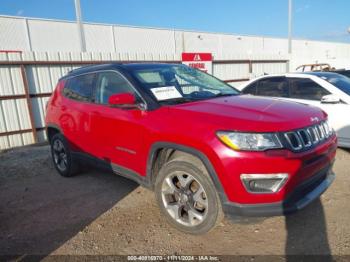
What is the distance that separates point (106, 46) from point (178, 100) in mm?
25071

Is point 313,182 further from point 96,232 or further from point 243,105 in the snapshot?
point 96,232

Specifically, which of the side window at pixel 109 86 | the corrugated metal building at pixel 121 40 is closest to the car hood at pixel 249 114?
the side window at pixel 109 86

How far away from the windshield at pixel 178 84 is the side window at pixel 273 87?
2172mm

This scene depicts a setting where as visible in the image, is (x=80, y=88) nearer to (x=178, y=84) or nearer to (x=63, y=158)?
(x=63, y=158)

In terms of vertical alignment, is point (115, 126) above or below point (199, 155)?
above

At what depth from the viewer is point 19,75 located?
7703mm

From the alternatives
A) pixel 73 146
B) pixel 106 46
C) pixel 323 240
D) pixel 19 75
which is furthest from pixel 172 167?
pixel 106 46

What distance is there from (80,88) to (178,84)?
1.61 meters

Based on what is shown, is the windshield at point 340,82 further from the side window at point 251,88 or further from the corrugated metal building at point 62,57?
the corrugated metal building at point 62,57

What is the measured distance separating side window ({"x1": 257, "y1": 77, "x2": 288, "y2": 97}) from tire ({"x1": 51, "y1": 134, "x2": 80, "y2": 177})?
13.0 ft

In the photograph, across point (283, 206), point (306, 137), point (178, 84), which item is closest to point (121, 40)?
point (178, 84)

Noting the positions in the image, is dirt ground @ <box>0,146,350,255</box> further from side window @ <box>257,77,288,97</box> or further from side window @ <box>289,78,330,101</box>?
side window @ <box>257,77,288,97</box>

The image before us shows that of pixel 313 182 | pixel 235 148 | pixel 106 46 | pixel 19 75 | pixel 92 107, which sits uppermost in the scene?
pixel 106 46

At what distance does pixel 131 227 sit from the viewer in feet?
10.5
